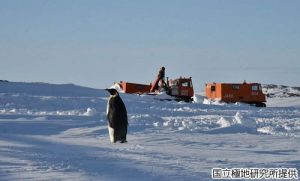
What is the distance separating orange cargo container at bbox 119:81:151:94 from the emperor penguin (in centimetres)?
2640

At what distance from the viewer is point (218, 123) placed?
1986 centimetres

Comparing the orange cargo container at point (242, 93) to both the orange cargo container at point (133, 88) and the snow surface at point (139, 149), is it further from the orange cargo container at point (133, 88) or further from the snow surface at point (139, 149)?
the snow surface at point (139, 149)

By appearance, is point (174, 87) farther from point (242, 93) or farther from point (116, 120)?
point (116, 120)

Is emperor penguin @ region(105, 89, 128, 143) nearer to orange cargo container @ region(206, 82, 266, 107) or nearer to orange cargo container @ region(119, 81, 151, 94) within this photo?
orange cargo container @ region(206, 82, 266, 107)

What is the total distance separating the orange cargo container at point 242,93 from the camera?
40.4m

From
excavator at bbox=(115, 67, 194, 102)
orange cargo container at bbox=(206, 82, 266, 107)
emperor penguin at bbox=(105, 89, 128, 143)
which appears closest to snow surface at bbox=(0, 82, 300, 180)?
emperor penguin at bbox=(105, 89, 128, 143)

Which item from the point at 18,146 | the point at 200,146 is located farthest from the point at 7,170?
the point at 200,146

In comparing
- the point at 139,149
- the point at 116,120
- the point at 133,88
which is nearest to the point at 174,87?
the point at 133,88

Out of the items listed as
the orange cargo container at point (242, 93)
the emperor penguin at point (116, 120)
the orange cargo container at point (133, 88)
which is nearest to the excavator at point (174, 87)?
the orange cargo container at point (133, 88)

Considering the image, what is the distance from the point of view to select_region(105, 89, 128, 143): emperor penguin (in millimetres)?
14531

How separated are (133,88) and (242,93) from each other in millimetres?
7168

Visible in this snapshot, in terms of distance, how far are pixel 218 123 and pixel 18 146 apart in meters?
8.96

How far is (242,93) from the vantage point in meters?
40.8

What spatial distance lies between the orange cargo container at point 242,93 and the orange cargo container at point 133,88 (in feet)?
16.0
